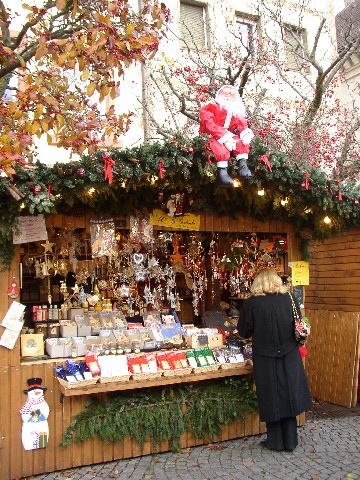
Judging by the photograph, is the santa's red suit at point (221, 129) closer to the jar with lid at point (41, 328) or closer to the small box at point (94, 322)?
the small box at point (94, 322)

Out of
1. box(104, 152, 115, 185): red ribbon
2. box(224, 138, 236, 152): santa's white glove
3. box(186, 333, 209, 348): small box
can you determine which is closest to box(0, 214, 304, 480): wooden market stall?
box(186, 333, 209, 348): small box

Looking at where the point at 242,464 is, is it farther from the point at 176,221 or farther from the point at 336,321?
the point at 336,321

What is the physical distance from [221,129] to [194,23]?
813 centimetres

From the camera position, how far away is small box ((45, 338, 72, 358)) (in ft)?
15.1

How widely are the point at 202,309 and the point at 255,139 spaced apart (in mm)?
3051

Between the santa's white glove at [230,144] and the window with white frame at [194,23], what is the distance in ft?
25.2

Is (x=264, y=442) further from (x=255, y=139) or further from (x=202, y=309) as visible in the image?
(x=255, y=139)

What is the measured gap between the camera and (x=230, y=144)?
172 inches

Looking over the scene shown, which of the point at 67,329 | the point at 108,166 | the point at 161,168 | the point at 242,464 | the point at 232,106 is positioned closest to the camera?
the point at 108,166

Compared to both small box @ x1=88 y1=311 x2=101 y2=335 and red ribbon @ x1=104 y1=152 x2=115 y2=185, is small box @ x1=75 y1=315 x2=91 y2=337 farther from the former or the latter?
red ribbon @ x1=104 y1=152 x2=115 y2=185

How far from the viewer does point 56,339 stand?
4777 millimetres

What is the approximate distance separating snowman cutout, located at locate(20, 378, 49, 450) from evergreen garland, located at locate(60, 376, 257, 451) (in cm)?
23

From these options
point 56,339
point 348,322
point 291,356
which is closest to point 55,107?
point 56,339

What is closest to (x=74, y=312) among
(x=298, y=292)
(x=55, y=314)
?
(x=55, y=314)
